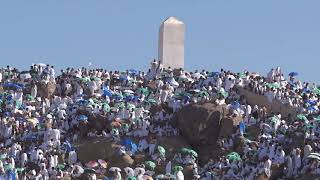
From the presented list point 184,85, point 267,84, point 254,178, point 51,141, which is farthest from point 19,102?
point 254,178

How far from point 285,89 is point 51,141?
13.0 meters

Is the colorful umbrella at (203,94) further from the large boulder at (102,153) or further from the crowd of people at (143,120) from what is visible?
the large boulder at (102,153)

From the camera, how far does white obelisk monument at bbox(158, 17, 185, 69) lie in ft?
210

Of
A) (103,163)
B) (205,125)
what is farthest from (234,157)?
(103,163)

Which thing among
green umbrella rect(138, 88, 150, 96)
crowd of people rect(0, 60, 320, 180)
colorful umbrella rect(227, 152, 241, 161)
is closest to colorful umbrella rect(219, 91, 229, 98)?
crowd of people rect(0, 60, 320, 180)

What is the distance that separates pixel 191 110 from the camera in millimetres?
48219

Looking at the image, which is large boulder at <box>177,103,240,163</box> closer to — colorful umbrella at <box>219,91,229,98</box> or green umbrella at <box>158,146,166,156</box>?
colorful umbrella at <box>219,91,229,98</box>

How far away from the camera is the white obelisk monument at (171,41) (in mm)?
64000

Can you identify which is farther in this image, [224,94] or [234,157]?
[224,94]

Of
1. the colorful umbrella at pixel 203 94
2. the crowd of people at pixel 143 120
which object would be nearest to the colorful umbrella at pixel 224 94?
the crowd of people at pixel 143 120

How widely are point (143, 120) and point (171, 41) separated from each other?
17.1m

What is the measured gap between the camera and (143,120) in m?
48.0

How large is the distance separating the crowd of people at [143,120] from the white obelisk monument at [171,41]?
550 centimetres

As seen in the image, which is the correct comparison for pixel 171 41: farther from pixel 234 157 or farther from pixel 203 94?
pixel 234 157
